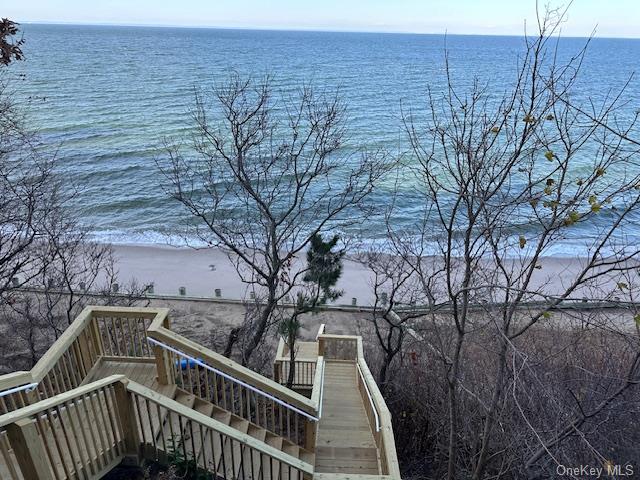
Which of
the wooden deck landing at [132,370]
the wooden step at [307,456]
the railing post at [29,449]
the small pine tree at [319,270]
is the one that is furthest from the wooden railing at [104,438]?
the small pine tree at [319,270]

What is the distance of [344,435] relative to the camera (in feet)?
25.1

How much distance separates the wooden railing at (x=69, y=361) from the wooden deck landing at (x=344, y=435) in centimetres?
318

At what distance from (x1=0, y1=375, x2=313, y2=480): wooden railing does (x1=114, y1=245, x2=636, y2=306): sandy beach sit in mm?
12744

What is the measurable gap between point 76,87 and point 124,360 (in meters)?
60.0

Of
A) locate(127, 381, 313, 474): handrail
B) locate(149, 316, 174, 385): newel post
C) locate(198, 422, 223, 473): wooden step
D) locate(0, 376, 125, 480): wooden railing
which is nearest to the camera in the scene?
locate(0, 376, 125, 480): wooden railing

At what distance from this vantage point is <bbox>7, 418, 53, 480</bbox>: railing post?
380 cm

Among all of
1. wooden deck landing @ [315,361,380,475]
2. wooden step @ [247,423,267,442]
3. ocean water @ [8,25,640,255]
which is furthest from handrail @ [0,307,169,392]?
ocean water @ [8,25,640,255]

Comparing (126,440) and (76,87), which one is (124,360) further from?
(76,87)

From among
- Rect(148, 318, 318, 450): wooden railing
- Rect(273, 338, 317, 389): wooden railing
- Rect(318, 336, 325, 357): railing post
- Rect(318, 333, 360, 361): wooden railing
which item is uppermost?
Rect(148, 318, 318, 450): wooden railing

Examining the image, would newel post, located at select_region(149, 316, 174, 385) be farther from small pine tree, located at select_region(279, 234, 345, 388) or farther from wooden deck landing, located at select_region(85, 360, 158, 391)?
small pine tree, located at select_region(279, 234, 345, 388)

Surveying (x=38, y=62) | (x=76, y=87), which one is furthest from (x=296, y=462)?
(x=38, y=62)

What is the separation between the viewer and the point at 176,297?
1758 cm

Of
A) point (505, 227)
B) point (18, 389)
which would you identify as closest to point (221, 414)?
point (18, 389)

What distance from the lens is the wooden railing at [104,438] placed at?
12.9 feet
